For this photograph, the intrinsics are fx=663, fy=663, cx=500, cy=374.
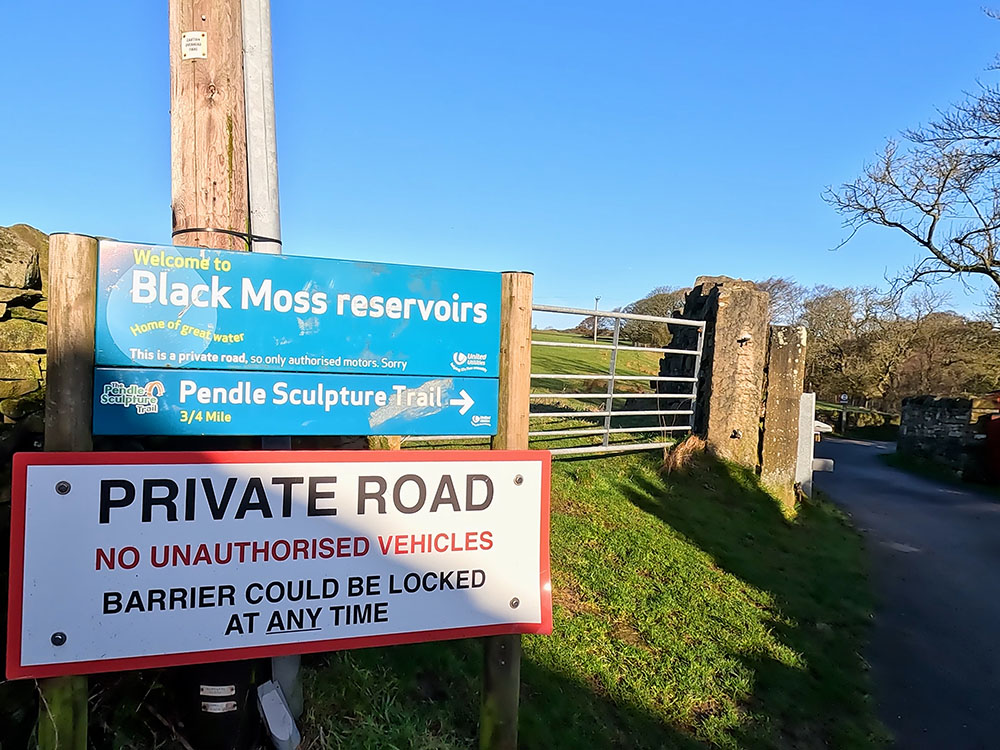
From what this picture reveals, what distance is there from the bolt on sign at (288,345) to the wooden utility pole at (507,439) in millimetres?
44

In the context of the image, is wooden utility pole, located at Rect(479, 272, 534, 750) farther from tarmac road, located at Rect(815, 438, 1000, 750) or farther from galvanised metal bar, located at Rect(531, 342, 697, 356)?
tarmac road, located at Rect(815, 438, 1000, 750)

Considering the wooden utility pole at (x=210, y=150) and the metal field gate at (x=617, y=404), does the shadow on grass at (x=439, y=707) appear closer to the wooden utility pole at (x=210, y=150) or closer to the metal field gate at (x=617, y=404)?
the wooden utility pole at (x=210, y=150)

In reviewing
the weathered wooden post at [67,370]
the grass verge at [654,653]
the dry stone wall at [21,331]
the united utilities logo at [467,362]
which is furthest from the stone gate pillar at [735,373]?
the weathered wooden post at [67,370]

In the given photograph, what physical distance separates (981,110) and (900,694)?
18240 mm

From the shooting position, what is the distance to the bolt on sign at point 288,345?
2143 millimetres

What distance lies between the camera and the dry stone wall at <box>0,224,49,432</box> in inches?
111

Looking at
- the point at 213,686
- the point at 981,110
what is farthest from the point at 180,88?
the point at 981,110

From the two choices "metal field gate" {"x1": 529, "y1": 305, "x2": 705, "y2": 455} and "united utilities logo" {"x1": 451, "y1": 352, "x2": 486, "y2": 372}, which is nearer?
"united utilities logo" {"x1": 451, "y1": 352, "x2": 486, "y2": 372}

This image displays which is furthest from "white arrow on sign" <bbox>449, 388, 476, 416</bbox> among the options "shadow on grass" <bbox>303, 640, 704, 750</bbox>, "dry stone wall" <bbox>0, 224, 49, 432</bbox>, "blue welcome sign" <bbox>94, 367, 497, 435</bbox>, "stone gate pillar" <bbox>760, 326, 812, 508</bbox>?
"stone gate pillar" <bbox>760, 326, 812, 508</bbox>

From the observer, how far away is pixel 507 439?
264 cm

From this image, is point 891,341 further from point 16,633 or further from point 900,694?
point 16,633

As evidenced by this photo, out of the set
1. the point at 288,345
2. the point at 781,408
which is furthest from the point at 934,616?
the point at 288,345

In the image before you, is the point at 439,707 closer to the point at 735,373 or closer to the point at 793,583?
the point at 793,583

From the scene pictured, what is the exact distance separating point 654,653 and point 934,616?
3.55m
